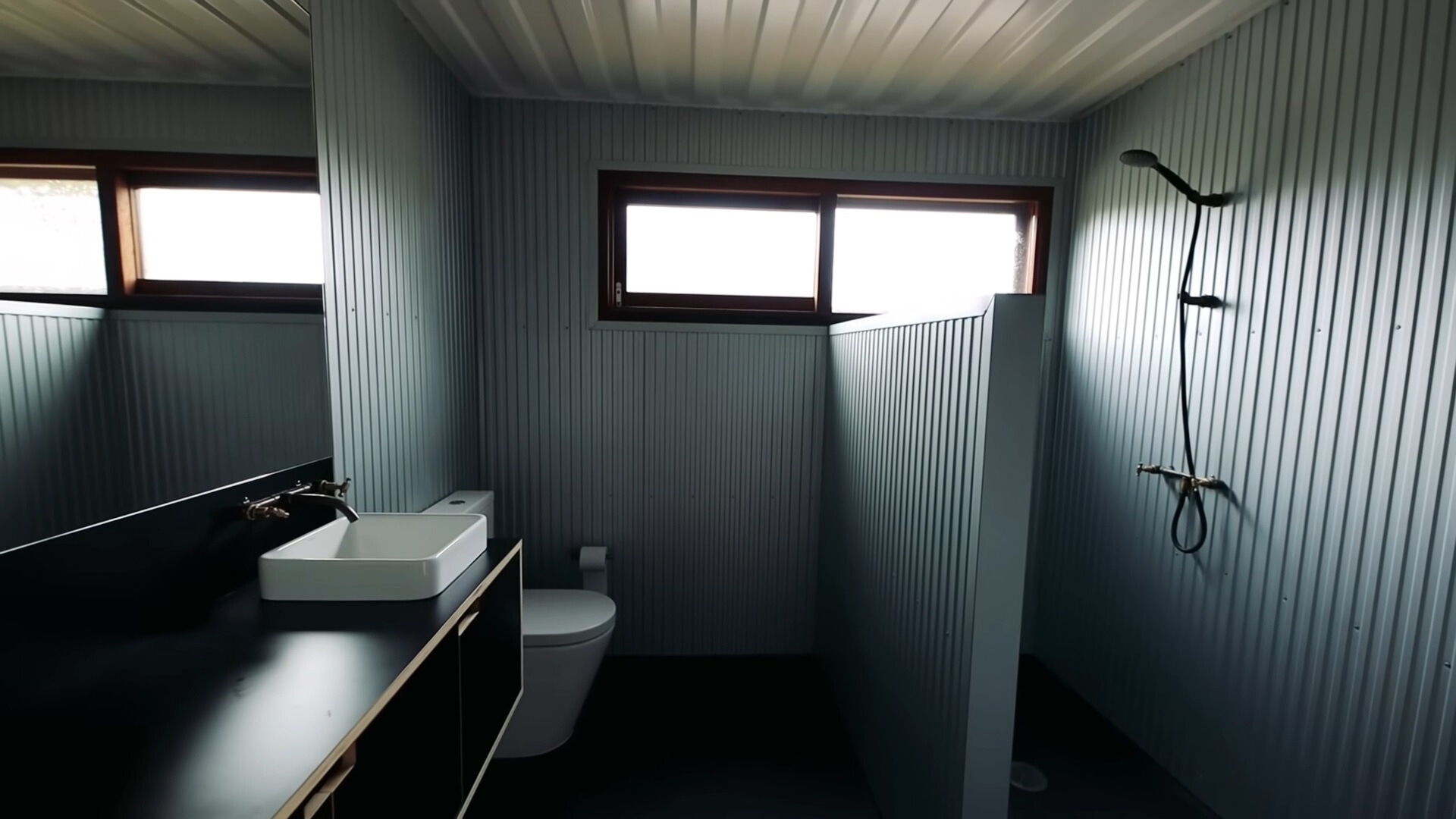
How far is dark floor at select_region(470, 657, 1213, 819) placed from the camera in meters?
1.77

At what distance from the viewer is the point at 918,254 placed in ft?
8.27

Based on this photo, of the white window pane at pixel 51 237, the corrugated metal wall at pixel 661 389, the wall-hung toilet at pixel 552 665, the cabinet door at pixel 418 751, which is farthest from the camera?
the corrugated metal wall at pixel 661 389

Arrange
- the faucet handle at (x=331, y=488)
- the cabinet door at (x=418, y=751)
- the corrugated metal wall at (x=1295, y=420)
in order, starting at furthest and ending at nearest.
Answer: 1. the faucet handle at (x=331, y=488)
2. the corrugated metal wall at (x=1295, y=420)
3. the cabinet door at (x=418, y=751)

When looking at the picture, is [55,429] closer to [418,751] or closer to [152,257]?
[152,257]

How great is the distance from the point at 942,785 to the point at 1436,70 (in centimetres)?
196

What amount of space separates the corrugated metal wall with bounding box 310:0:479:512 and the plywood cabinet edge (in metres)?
0.57

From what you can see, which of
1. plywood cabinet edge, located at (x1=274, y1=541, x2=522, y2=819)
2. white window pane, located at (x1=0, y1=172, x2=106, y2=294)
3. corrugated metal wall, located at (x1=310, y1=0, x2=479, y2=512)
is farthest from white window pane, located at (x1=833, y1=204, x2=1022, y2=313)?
white window pane, located at (x1=0, y1=172, x2=106, y2=294)

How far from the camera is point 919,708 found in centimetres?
149

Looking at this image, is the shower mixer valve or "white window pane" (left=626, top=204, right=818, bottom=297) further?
"white window pane" (left=626, top=204, right=818, bottom=297)

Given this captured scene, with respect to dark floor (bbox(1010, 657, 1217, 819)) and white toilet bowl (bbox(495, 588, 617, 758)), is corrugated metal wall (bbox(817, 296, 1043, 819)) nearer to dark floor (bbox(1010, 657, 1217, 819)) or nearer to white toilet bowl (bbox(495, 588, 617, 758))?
dark floor (bbox(1010, 657, 1217, 819))

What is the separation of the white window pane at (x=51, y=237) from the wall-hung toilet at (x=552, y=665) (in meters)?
1.11

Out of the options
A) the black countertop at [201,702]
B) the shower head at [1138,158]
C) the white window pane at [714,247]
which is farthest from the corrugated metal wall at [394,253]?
the shower head at [1138,158]

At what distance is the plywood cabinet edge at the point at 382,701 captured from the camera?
61 centimetres

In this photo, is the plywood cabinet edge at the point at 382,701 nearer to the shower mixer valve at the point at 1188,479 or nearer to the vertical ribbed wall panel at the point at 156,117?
the vertical ribbed wall panel at the point at 156,117
